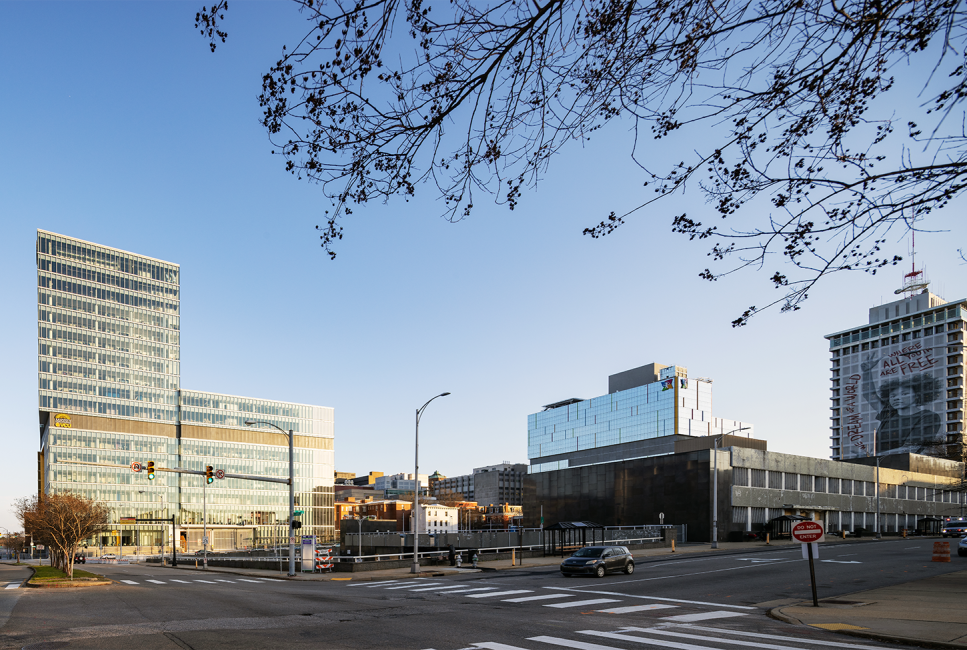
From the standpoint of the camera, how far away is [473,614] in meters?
18.5

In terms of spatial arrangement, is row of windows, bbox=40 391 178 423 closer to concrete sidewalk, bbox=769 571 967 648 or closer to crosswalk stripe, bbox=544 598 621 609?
crosswalk stripe, bbox=544 598 621 609

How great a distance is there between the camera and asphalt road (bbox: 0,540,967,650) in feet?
44.6

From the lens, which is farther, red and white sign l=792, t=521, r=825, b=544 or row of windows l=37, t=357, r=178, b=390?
row of windows l=37, t=357, r=178, b=390

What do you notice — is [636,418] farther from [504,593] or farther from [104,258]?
[504,593]

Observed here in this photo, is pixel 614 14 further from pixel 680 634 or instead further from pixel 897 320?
pixel 897 320

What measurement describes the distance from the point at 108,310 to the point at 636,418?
118915mm

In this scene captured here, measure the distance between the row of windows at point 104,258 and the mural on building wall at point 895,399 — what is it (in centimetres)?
16131

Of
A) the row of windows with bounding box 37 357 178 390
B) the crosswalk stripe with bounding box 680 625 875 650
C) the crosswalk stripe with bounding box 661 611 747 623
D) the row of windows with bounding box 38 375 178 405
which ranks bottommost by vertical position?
the crosswalk stripe with bounding box 661 611 747 623

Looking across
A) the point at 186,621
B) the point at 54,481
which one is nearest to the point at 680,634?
the point at 186,621

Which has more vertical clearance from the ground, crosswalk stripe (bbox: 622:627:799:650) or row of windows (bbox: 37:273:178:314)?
row of windows (bbox: 37:273:178:314)

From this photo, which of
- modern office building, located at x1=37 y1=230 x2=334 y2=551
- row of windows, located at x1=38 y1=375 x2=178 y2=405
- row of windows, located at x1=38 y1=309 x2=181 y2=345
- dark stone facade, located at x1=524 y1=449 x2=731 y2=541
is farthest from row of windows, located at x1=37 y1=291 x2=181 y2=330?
dark stone facade, located at x1=524 y1=449 x2=731 y2=541

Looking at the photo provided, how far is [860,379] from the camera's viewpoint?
180500 mm

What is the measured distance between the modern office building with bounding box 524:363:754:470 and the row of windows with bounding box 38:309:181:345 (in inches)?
3574

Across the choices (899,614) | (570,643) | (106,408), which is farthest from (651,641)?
(106,408)
